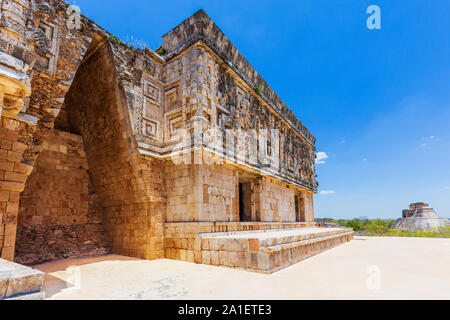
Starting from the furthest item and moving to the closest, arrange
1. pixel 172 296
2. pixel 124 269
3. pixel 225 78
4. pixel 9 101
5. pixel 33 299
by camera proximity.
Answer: pixel 225 78
pixel 124 269
pixel 9 101
pixel 172 296
pixel 33 299

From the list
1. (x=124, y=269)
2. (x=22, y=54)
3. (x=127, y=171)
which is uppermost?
(x=22, y=54)

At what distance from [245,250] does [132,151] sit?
3.83m

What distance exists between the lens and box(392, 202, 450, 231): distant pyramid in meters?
21.1

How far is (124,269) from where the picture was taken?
17.1 feet

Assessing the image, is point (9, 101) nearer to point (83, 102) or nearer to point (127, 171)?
point (127, 171)

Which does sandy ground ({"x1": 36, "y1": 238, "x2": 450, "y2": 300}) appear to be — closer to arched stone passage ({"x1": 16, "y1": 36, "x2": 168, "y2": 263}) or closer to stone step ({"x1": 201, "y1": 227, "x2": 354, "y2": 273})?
stone step ({"x1": 201, "y1": 227, "x2": 354, "y2": 273})

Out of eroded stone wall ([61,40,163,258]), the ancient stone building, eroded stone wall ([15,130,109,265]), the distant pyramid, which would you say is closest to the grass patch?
the distant pyramid

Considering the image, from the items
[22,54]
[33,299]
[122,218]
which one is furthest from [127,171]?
[33,299]

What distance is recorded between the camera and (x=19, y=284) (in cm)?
240

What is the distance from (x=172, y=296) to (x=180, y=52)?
637cm

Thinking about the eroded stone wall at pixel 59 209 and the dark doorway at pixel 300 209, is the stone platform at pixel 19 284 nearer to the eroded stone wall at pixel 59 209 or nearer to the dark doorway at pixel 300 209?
the eroded stone wall at pixel 59 209

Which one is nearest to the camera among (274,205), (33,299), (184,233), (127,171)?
(33,299)

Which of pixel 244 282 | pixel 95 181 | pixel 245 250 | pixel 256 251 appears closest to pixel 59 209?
pixel 95 181

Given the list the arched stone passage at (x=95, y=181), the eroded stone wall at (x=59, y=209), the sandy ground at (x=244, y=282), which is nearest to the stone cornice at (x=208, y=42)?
the arched stone passage at (x=95, y=181)
